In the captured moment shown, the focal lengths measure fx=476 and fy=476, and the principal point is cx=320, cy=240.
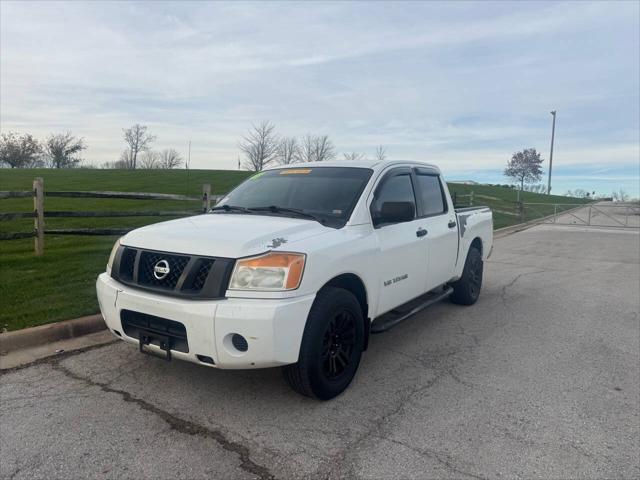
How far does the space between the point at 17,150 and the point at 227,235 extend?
59.2 metres

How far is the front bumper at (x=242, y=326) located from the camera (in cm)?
302

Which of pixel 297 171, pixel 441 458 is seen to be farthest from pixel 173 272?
pixel 441 458

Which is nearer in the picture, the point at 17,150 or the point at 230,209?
the point at 230,209

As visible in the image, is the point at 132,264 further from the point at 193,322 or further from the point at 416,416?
the point at 416,416

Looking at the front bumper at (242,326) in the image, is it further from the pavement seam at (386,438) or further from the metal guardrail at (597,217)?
the metal guardrail at (597,217)

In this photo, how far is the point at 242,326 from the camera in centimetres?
302

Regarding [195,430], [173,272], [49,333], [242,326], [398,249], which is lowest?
[195,430]

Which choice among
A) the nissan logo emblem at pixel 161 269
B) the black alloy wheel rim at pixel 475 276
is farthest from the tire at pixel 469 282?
the nissan logo emblem at pixel 161 269

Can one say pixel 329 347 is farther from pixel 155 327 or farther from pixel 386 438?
pixel 155 327

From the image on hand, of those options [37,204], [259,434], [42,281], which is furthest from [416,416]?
[37,204]

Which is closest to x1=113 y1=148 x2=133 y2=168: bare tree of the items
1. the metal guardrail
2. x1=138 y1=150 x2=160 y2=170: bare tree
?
x1=138 y1=150 x2=160 y2=170: bare tree

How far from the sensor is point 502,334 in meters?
5.43

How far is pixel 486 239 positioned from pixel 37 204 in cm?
706

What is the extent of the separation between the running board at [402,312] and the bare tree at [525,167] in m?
61.3
